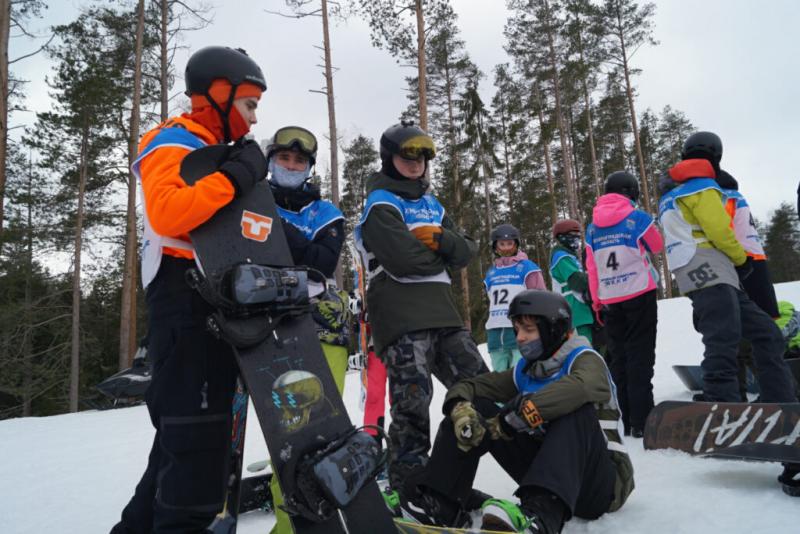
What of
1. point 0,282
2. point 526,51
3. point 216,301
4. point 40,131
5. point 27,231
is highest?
point 526,51

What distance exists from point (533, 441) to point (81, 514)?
9.61 feet

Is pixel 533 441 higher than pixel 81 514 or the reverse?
higher

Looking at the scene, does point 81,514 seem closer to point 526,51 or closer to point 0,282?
point 0,282

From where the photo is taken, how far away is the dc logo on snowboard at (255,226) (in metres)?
1.92

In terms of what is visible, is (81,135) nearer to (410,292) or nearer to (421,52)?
(421,52)

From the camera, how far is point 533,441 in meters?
2.46

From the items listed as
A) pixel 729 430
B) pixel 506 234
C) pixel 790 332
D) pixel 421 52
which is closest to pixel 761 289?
pixel 790 332

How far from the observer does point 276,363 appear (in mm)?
1776

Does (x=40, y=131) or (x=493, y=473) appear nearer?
(x=493, y=473)

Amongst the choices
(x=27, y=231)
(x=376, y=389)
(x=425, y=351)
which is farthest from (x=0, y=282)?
(x=425, y=351)

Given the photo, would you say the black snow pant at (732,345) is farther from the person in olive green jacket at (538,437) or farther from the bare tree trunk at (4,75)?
the bare tree trunk at (4,75)

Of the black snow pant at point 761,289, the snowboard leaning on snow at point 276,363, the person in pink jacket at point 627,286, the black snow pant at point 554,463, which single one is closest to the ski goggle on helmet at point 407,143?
the snowboard leaning on snow at point 276,363

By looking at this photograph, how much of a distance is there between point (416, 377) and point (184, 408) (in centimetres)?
136

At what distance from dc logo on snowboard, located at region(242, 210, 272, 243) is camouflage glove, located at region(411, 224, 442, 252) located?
1.10 metres
